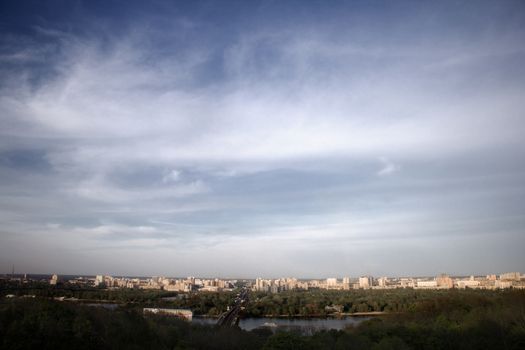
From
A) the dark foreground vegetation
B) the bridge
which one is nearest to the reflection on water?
the bridge

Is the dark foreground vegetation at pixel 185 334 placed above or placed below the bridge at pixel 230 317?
above

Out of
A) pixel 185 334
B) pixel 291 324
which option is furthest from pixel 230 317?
pixel 185 334

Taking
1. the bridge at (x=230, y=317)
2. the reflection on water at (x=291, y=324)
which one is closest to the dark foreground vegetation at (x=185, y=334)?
the reflection on water at (x=291, y=324)

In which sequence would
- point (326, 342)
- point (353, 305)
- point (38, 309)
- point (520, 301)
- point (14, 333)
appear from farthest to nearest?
point (353, 305) < point (520, 301) < point (326, 342) < point (38, 309) < point (14, 333)

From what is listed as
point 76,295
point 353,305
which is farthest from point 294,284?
point 76,295

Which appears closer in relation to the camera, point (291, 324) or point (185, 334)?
point (185, 334)

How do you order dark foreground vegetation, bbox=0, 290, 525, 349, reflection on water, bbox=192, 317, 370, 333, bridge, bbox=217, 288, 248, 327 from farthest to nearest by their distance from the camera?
bridge, bbox=217, 288, 248, 327 → reflection on water, bbox=192, 317, 370, 333 → dark foreground vegetation, bbox=0, 290, 525, 349

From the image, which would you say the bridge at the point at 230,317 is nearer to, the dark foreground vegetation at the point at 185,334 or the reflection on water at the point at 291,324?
the reflection on water at the point at 291,324

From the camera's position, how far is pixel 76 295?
3522cm

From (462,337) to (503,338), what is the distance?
5.02ft

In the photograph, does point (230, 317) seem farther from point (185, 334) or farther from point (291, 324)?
point (185, 334)

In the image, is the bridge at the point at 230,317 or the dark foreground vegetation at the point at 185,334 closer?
the dark foreground vegetation at the point at 185,334

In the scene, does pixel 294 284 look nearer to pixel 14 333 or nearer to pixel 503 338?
pixel 503 338

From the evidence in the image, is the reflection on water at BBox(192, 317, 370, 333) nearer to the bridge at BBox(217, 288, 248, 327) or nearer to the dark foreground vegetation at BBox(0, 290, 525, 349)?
the bridge at BBox(217, 288, 248, 327)
